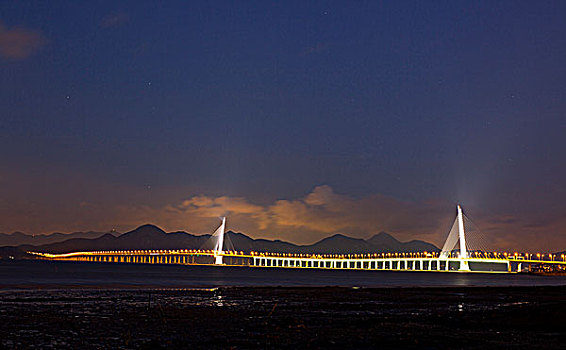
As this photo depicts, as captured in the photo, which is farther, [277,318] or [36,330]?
[277,318]

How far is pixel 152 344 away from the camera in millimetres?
21219

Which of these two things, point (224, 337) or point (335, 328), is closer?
point (224, 337)

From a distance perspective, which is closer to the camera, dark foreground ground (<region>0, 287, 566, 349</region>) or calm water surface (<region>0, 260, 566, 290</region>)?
dark foreground ground (<region>0, 287, 566, 349</region>)

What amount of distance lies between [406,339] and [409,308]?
1602cm

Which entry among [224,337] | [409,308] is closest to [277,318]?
[224,337]

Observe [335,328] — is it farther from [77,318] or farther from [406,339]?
[77,318]

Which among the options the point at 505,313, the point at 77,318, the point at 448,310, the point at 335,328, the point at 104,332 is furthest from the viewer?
the point at 448,310

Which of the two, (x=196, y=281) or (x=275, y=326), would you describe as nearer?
(x=275, y=326)

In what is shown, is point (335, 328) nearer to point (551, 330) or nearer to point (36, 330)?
point (551, 330)

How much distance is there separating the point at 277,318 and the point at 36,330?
1081cm

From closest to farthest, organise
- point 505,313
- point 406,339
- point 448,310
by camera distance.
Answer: point 406,339, point 505,313, point 448,310

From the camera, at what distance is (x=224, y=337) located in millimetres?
23609

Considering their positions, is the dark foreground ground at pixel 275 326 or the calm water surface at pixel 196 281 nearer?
the dark foreground ground at pixel 275 326

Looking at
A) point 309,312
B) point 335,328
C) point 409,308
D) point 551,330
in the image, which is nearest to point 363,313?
point 309,312
